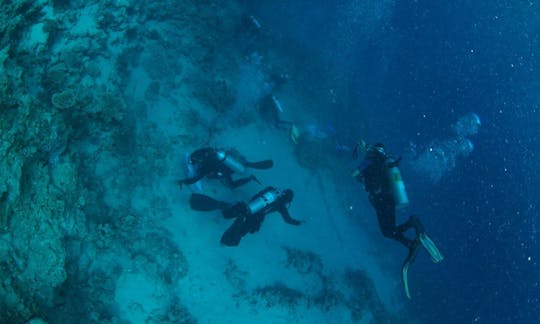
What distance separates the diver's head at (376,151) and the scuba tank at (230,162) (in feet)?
9.63

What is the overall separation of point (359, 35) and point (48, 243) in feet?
83.2

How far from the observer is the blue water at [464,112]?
18.5 metres

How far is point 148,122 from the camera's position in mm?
9016

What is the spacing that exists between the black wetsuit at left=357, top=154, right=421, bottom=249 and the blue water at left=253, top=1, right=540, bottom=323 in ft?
29.8

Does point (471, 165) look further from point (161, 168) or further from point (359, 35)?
point (161, 168)

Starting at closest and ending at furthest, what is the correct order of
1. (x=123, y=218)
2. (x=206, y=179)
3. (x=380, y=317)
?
1. (x=123, y=218)
2. (x=206, y=179)
3. (x=380, y=317)

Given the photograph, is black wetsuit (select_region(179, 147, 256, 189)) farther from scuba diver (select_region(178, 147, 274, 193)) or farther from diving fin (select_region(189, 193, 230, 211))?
diving fin (select_region(189, 193, 230, 211))

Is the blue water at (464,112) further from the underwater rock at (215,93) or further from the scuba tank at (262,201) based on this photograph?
the scuba tank at (262,201)

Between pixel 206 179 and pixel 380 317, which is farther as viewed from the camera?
pixel 380 317

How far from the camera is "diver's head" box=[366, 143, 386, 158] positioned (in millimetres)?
7410

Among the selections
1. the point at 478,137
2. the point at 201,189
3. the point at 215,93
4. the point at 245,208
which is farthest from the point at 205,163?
the point at 478,137

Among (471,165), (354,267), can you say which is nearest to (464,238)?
(471,165)

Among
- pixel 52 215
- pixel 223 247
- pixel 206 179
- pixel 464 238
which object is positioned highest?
pixel 52 215

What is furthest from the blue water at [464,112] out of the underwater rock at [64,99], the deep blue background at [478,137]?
the underwater rock at [64,99]
